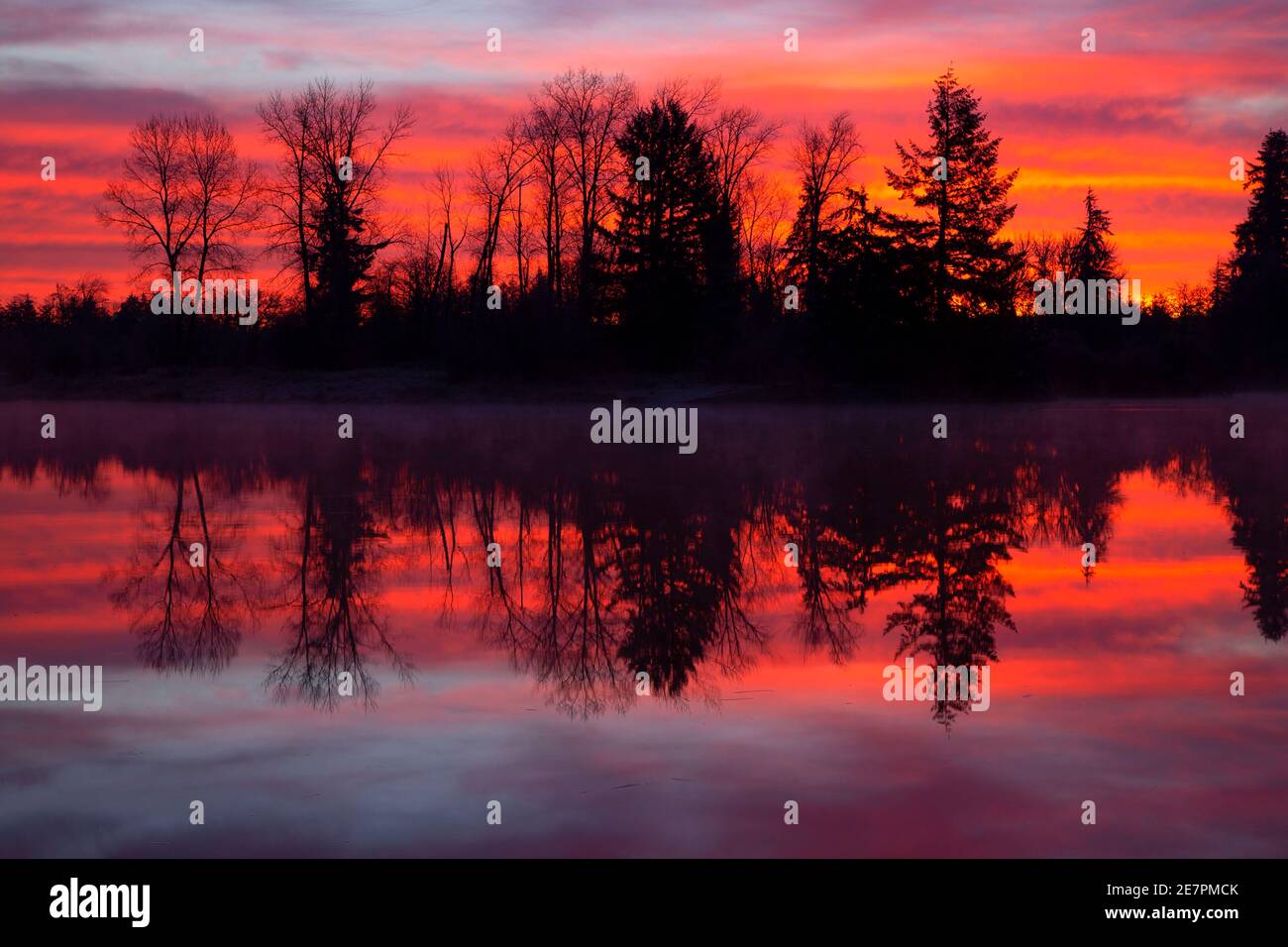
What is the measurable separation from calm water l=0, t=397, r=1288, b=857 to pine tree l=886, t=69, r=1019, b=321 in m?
32.8

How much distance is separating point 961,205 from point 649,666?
48006 mm

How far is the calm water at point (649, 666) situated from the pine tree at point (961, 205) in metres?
32.8

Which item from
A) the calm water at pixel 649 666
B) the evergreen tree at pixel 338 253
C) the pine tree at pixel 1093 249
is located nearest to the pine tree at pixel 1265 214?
the pine tree at pixel 1093 249

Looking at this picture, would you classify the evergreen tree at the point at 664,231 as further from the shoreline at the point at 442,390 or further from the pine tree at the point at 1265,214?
the pine tree at the point at 1265,214

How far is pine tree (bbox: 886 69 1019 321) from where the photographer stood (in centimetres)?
5300

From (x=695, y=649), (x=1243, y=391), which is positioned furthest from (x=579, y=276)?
(x=695, y=649)

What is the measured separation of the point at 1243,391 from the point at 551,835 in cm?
6623

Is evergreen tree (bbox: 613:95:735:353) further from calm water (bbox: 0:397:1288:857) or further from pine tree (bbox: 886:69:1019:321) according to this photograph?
calm water (bbox: 0:397:1288:857)

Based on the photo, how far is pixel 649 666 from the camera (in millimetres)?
9172

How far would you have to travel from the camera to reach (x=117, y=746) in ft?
24.2

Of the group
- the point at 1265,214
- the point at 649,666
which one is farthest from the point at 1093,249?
the point at 649,666

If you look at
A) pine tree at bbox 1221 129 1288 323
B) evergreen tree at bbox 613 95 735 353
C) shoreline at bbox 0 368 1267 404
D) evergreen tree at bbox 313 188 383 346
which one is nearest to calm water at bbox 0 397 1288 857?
shoreline at bbox 0 368 1267 404

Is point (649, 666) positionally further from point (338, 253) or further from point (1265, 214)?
point (1265, 214)
